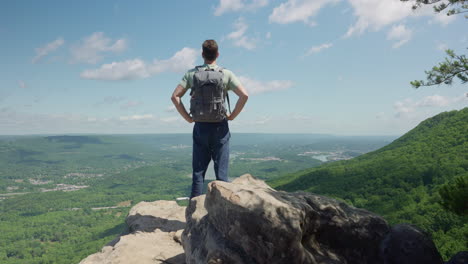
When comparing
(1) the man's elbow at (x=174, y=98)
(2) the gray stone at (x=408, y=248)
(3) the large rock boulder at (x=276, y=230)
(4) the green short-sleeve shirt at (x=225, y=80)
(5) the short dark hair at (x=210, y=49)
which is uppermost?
(5) the short dark hair at (x=210, y=49)

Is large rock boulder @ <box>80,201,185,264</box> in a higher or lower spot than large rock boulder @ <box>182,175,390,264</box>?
lower

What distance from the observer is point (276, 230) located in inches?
198

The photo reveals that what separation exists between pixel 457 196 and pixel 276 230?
4120 mm

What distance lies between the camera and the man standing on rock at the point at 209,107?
694 cm

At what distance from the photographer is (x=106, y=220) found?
5595 inches

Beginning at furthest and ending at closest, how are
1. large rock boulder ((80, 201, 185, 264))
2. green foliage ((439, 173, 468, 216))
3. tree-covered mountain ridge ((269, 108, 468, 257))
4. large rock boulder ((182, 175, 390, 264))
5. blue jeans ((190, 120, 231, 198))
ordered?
tree-covered mountain ridge ((269, 108, 468, 257)) → large rock boulder ((80, 201, 185, 264)) → blue jeans ((190, 120, 231, 198)) → green foliage ((439, 173, 468, 216)) → large rock boulder ((182, 175, 390, 264))

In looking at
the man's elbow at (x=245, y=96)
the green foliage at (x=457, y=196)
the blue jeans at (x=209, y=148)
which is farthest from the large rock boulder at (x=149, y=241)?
the green foliage at (x=457, y=196)

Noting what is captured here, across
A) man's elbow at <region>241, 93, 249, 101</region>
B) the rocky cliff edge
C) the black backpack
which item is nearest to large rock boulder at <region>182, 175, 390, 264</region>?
the rocky cliff edge

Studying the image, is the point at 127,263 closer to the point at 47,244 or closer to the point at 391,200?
the point at 391,200

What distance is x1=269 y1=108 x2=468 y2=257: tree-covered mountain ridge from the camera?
39938 millimetres

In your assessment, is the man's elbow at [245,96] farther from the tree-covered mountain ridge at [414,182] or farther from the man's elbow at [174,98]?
the tree-covered mountain ridge at [414,182]

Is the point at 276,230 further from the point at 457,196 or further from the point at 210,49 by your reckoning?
the point at 210,49

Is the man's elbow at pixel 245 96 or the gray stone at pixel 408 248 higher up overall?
the man's elbow at pixel 245 96

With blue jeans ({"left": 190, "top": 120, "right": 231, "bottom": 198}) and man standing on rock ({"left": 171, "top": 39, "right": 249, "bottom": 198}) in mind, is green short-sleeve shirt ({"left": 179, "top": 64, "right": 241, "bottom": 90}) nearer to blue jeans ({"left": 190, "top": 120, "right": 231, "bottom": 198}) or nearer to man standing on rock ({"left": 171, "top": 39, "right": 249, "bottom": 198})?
man standing on rock ({"left": 171, "top": 39, "right": 249, "bottom": 198})
